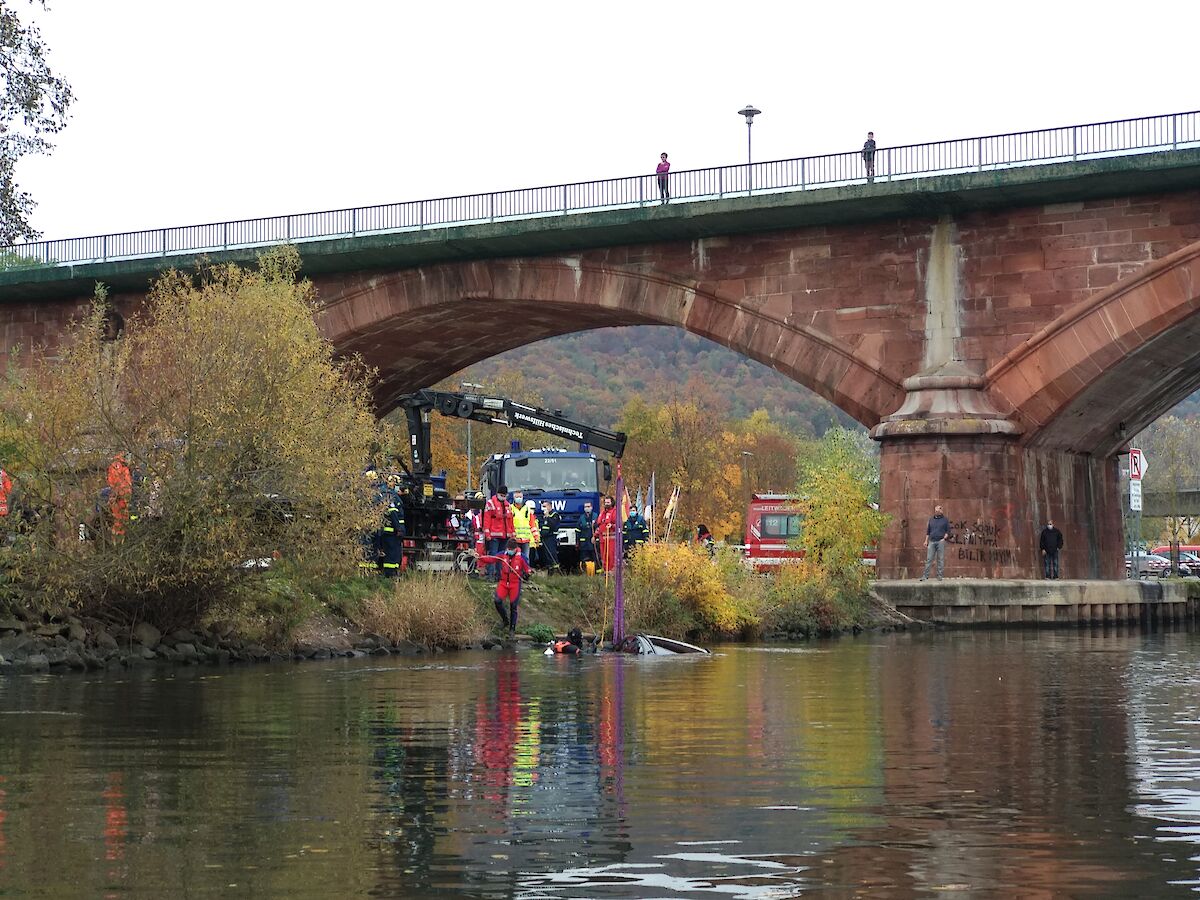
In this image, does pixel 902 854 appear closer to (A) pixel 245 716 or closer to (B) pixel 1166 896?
(B) pixel 1166 896

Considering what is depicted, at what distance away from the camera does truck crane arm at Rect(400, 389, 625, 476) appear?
35.5m

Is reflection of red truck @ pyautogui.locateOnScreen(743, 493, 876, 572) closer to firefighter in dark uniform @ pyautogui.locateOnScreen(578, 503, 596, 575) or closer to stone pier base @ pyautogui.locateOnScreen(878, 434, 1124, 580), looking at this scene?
stone pier base @ pyautogui.locateOnScreen(878, 434, 1124, 580)

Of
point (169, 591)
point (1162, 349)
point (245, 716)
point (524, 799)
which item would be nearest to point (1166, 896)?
point (524, 799)

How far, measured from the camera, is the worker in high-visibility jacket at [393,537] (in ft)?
103

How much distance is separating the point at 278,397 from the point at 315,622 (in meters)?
3.53

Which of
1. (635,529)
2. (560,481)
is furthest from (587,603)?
(560,481)

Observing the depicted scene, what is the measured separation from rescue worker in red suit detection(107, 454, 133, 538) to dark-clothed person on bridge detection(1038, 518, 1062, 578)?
23545mm

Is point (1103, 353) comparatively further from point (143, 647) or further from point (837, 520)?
point (143, 647)

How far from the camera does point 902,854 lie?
8031 mm

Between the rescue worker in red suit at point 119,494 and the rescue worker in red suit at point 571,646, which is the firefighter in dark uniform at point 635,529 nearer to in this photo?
the rescue worker in red suit at point 571,646

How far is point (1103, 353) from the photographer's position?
129 feet

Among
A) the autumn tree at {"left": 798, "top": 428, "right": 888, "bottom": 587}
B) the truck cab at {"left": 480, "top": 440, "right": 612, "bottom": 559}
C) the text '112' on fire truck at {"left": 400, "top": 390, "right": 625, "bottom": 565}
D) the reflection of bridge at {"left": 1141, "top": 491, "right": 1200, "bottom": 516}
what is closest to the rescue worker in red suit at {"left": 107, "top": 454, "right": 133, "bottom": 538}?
the text '112' on fire truck at {"left": 400, "top": 390, "right": 625, "bottom": 565}

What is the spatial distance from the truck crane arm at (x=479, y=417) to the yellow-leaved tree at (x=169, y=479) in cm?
1016

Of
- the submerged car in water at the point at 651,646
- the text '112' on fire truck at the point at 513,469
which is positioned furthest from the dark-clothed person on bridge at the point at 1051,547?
the submerged car in water at the point at 651,646
